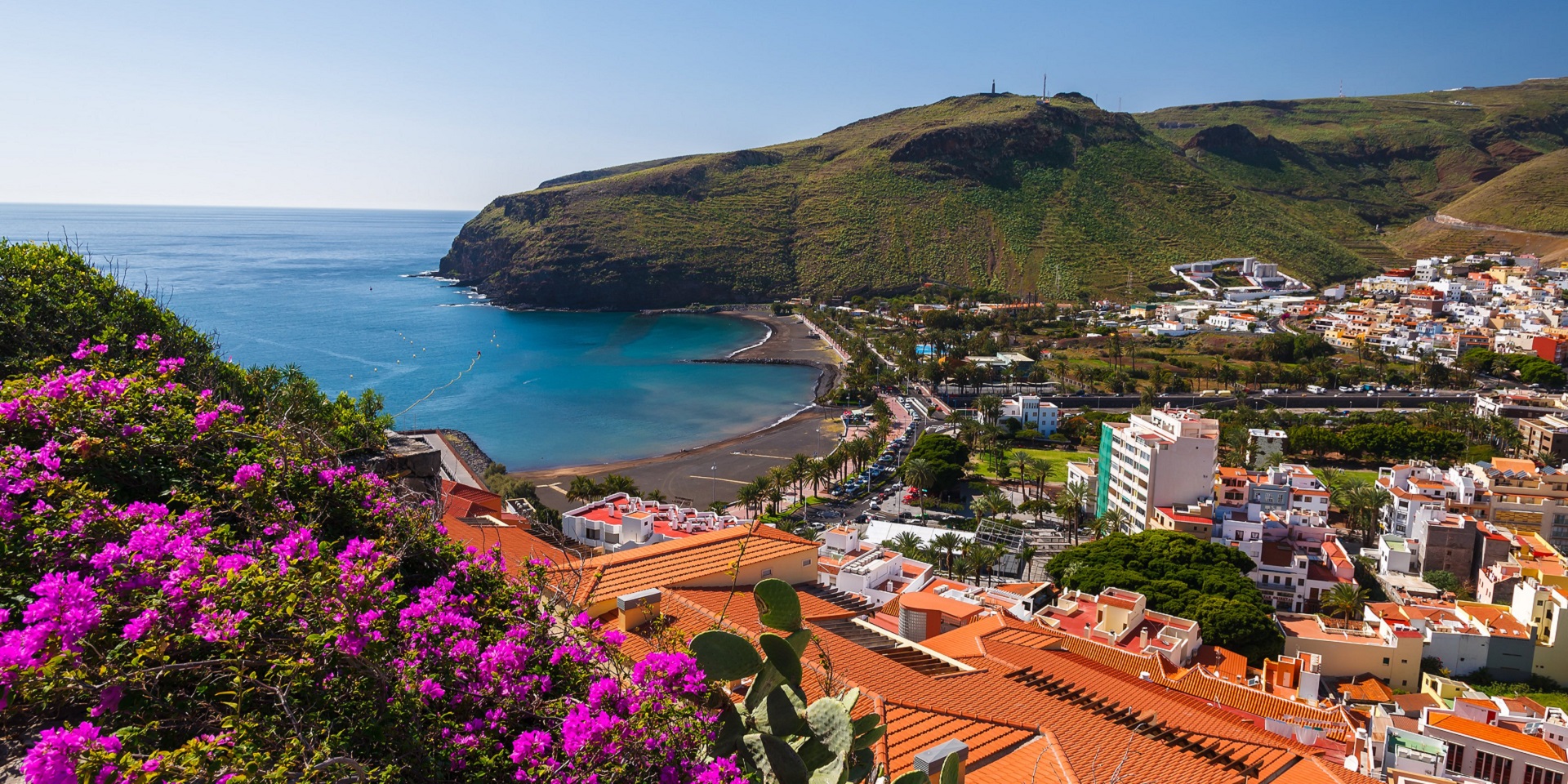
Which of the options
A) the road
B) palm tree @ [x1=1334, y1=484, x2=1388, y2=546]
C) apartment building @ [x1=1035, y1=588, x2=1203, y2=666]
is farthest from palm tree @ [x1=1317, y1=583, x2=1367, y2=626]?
the road

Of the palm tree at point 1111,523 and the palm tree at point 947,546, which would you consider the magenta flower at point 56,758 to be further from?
the palm tree at point 1111,523

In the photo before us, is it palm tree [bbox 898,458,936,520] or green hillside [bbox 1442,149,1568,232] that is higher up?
green hillside [bbox 1442,149,1568,232]

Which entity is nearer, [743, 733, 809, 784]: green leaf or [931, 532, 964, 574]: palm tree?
[743, 733, 809, 784]: green leaf

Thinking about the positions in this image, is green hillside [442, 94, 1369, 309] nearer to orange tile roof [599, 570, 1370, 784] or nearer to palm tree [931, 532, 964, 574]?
palm tree [931, 532, 964, 574]

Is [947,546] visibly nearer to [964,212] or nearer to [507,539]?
[507,539]

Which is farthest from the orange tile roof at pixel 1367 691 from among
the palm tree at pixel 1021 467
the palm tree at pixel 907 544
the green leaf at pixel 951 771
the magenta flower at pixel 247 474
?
the magenta flower at pixel 247 474

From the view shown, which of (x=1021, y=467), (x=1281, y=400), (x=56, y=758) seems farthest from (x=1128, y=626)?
(x=1281, y=400)
